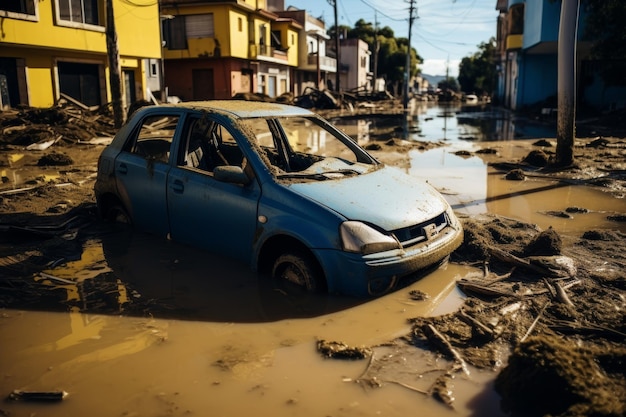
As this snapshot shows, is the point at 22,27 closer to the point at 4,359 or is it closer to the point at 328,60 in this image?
the point at 4,359

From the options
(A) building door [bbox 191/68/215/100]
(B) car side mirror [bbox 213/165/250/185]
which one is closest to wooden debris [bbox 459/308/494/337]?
(B) car side mirror [bbox 213/165/250/185]

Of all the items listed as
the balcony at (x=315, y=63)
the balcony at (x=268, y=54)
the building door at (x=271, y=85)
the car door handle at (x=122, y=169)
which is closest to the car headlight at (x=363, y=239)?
the car door handle at (x=122, y=169)

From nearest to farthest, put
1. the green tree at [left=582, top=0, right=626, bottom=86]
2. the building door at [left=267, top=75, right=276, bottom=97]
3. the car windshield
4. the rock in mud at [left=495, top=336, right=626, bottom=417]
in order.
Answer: the rock in mud at [left=495, top=336, right=626, bottom=417] < the car windshield < the green tree at [left=582, top=0, right=626, bottom=86] < the building door at [left=267, top=75, right=276, bottom=97]

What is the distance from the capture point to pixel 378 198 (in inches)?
171

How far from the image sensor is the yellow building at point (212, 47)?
110 feet

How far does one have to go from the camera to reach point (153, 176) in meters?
5.20

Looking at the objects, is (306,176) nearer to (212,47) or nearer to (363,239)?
(363,239)

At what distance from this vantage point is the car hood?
4.07 m

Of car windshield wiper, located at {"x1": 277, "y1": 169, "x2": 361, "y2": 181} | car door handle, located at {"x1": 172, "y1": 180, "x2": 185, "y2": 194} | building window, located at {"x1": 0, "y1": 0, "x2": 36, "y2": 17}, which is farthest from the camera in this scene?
building window, located at {"x1": 0, "y1": 0, "x2": 36, "y2": 17}

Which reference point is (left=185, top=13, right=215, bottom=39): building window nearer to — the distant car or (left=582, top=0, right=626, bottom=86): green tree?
(left=582, top=0, right=626, bottom=86): green tree

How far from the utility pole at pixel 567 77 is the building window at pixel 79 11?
1779cm

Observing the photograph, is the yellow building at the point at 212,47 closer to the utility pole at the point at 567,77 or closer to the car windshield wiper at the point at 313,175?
the utility pole at the point at 567,77

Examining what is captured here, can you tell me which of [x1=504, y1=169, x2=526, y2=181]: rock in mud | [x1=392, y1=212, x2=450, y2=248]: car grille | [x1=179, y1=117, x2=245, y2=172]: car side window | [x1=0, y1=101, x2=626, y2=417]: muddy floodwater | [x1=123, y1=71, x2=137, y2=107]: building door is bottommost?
[x1=0, y1=101, x2=626, y2=417]: muddy floodwater

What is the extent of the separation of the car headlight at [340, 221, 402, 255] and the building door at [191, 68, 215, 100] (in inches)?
1294
